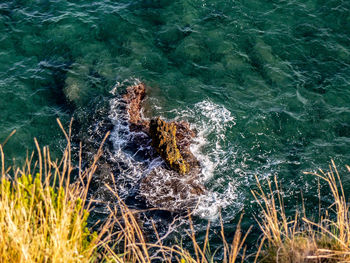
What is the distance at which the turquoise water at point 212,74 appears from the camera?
1205cm

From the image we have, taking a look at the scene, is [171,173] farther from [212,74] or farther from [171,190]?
[212,74]

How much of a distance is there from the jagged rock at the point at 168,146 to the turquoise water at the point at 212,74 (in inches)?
31.7

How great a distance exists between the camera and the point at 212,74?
14.5 meters

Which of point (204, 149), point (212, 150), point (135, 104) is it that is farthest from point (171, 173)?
point (135, 104)

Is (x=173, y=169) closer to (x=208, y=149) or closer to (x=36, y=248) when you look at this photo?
(x=208, y=149)

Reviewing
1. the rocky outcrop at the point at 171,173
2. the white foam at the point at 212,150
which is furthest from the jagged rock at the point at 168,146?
the white foam at the point at 212,150

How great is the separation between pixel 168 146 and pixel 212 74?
4.21 m

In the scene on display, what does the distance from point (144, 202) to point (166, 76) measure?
5408mm

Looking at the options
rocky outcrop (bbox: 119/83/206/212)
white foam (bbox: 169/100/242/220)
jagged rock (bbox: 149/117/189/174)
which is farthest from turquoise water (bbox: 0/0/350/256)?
jagged rock (bbox: 149/117/189/174)

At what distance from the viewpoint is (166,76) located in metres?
14.6

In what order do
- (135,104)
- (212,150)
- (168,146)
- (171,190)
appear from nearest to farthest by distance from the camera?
(171,190) < (168,146) < (212,150) < (135,104)

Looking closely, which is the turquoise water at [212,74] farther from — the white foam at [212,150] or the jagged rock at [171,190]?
the jagged rock at [171,190]

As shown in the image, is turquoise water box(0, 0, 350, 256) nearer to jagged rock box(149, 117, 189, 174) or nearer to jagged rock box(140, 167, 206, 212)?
jagged rock box(140, 167, 206, 212)

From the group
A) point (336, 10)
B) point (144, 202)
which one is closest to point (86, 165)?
point (144, 202)
